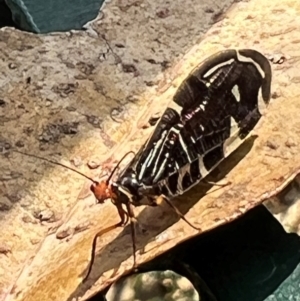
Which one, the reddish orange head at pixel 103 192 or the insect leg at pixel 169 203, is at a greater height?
the reddish orange head at pixel 103 192

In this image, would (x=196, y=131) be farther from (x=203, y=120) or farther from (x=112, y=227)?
(x=112, y=227)

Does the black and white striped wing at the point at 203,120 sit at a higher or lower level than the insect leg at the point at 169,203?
higher

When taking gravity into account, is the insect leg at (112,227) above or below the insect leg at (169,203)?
above

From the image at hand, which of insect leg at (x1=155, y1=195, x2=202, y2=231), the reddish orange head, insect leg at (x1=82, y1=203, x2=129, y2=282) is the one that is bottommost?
insect leg at (x1=155, y1=195, x2=202, y2=231)

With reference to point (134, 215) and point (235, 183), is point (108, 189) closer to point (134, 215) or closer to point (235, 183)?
point (134, 215)

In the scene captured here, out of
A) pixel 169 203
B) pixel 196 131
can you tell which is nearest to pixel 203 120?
pixel 196 131

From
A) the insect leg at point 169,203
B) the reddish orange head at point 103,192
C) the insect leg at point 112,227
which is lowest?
the insect leg at point 169,203
